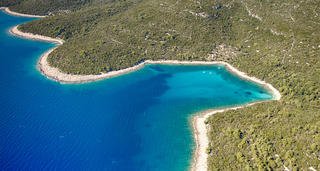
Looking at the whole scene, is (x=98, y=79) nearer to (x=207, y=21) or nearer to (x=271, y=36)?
(x=207, y=21)

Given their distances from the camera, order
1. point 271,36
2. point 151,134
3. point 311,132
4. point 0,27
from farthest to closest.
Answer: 1. point 0,27
2. point 271,36
3. point 151,134
4. point 311,132

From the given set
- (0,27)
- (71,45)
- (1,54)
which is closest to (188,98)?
(71,45)

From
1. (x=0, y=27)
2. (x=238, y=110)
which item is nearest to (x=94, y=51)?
(x=238, y=110)

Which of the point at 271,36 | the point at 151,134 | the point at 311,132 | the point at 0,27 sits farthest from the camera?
the point at 0,27

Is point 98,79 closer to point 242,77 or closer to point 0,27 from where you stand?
point 242,77

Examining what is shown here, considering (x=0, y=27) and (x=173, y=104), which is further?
(x=0, y=27)

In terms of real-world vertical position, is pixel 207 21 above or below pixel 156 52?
above

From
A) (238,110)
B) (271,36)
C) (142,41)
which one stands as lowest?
(238,110)
